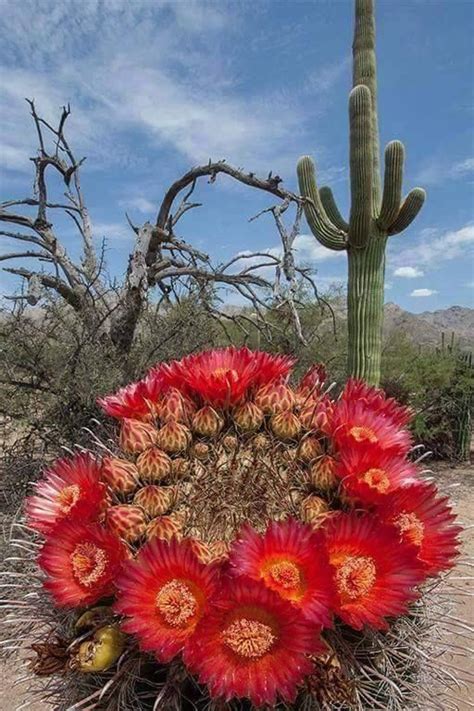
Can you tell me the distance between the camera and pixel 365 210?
7445 millimetres

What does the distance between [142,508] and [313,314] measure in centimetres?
1257

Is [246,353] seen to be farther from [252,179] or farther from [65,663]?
[252,179]

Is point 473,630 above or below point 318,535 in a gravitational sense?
below

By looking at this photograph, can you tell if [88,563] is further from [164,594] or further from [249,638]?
[249,638]

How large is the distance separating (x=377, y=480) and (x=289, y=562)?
0.23m

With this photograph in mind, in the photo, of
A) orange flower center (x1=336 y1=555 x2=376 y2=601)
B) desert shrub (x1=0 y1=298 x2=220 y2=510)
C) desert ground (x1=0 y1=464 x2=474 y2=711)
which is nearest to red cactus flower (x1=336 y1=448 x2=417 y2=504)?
orange flower center (x1=336 y1=555 x2=376 y2=601)

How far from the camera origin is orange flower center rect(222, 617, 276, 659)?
0.89 meters

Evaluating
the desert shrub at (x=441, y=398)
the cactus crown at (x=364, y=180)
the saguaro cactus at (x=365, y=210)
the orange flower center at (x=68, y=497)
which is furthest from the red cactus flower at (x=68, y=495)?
the desert shrub at (x=441, y=398)

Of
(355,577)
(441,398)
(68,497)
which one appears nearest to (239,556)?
(355,577)

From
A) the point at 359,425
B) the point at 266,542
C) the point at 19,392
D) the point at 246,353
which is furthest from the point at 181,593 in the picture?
the point at 19,392

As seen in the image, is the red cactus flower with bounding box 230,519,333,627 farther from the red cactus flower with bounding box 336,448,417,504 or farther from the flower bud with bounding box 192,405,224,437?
the flower bud with bounding box 192,405,224,437

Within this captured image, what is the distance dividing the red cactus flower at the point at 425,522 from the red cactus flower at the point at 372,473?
0.07 ft

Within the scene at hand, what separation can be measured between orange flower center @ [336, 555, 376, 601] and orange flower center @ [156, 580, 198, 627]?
0.76 feet

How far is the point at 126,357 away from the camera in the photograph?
6969mm
